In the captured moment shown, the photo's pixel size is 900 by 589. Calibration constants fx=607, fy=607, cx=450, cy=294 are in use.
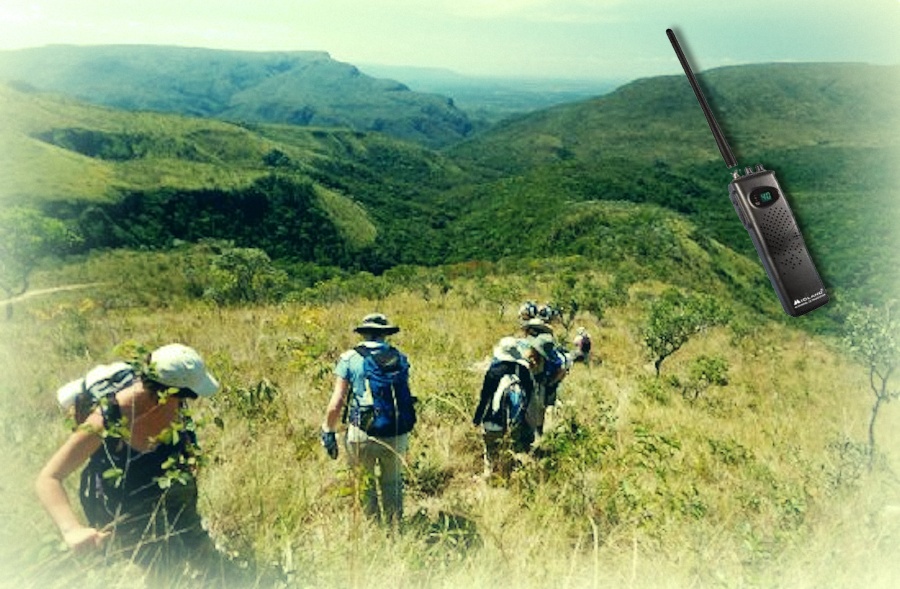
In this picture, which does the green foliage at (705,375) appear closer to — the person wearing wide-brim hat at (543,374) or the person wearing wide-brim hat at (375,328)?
the person wearing wide-brim hat at (543,374)

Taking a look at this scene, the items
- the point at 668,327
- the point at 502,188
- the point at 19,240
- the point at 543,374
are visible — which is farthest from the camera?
the point at 502,188

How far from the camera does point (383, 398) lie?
3604mm

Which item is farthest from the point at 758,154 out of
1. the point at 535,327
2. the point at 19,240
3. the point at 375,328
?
the point at 375,328

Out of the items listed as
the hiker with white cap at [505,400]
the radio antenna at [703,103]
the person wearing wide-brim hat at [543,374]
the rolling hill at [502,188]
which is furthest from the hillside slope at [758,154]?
the radio antenna at [703,103]

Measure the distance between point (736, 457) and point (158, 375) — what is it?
461cm

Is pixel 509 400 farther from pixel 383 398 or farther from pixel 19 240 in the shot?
pixel 19 240

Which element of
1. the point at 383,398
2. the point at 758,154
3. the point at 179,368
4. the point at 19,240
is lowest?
the point at 758,154

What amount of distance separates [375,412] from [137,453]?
139cm

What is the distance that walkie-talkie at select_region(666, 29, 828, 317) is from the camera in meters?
2.60

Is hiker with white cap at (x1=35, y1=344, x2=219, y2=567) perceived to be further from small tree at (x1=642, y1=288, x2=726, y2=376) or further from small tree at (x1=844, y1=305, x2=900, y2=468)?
small tree at (x1=642, y1=288, x2=726, y2=376)

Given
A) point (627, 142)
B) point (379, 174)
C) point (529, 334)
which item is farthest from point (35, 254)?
point (627, 142)

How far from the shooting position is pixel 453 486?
439 centimetres

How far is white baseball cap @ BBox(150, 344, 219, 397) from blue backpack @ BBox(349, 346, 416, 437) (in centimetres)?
113

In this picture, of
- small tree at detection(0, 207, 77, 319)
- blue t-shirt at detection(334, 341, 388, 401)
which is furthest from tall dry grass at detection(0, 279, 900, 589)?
small tree at detection(0, 207, 77, 319)
